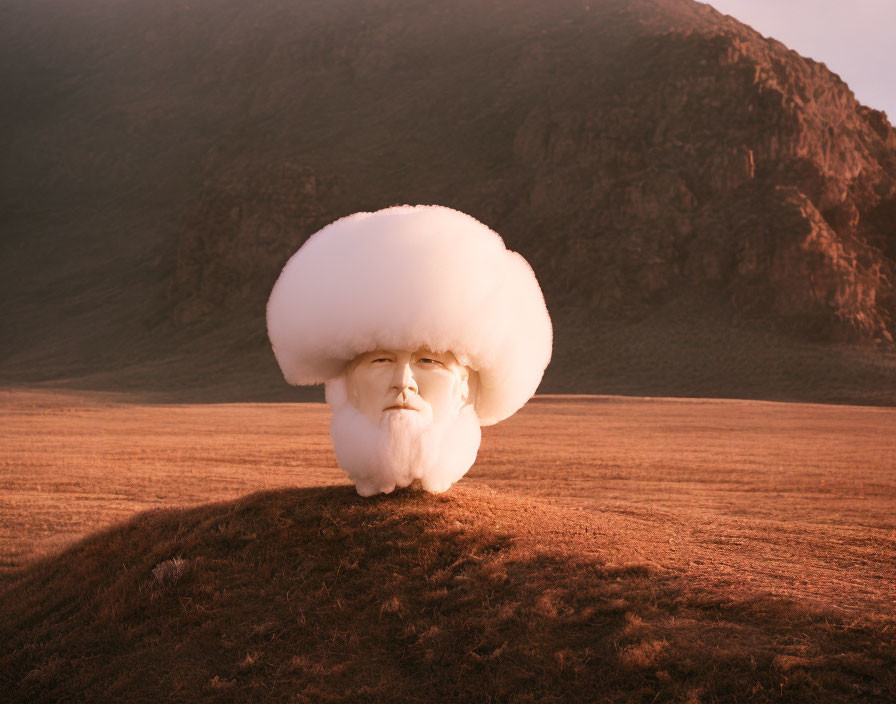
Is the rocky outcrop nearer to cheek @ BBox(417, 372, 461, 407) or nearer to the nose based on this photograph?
cheek @ BBox(417, 372, 461, 407)

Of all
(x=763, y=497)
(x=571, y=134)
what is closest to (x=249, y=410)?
(x=763, y=497)

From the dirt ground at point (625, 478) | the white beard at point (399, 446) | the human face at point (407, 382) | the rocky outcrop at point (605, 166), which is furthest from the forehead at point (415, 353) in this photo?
the rocky outcrop at point (605, 166)

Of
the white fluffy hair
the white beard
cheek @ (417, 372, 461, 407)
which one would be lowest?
the white beard

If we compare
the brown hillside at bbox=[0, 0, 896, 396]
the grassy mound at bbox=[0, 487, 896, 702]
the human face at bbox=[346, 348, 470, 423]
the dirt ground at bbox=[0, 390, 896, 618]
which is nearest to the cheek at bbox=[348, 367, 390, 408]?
the human face at bbox=[346, 348, 470, 423]

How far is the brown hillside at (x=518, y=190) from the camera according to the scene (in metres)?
60.9

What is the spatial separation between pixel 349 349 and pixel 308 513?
1542 mm

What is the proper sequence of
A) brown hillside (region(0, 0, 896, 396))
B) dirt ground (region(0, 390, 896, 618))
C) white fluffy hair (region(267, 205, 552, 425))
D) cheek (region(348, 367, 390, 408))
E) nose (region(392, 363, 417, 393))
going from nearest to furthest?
white fluffy hair (region(267, 205, 552, 425))
nose (region(392, 363, 417, 393))
cheek (region(348, 367, 390, 408))
dirt ground (region(0, 390, 896, 618))
brown hillside (region(0, 0, 896, 396))

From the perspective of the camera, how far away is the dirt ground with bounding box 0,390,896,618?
7.13m

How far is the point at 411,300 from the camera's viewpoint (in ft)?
20.8

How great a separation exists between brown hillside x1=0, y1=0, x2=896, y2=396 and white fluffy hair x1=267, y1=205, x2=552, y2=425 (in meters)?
46.1

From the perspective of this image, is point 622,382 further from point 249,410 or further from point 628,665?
point 628,665

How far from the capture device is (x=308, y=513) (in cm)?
712

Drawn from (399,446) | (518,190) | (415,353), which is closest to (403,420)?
(399,446)

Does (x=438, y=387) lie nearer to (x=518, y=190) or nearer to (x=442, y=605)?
(x=442, y=605)
